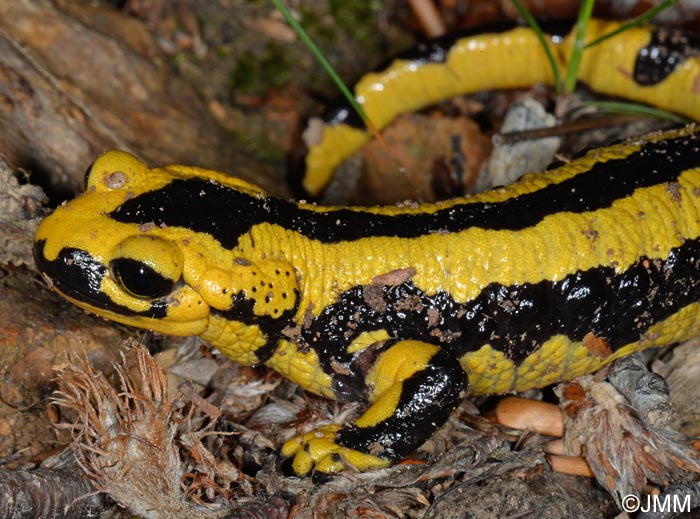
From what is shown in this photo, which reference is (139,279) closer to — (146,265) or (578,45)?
(146,265)

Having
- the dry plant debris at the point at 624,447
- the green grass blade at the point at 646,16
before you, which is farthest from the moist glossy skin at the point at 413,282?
the green grass blade at the point at 646,16

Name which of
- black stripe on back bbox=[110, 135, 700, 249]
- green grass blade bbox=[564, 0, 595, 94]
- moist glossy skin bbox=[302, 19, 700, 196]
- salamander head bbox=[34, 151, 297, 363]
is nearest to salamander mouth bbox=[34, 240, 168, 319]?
salamander head bbox=[34, 151, 297, 363]

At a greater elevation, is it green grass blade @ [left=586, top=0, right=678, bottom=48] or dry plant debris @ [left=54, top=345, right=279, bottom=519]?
green grass blade @ [left=586, top=0, right=678, bottom=48]

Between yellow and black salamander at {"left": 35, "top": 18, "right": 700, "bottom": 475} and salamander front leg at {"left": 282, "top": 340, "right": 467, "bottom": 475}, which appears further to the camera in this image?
salamander front leg at {"left": 282, "top": 340, "right": 467, "bottom": 475}

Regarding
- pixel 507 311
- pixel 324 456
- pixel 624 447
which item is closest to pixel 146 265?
pixel 324 456

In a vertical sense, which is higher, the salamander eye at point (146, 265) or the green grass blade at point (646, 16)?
the green grass blade at point (646, 16)

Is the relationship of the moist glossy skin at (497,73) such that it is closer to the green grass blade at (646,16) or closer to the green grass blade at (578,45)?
the green grass blade at (578,45)

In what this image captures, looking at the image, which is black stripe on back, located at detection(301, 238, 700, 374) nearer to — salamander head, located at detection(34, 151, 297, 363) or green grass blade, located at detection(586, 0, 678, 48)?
salamander head, located at detection(34, 151, 297, 363)

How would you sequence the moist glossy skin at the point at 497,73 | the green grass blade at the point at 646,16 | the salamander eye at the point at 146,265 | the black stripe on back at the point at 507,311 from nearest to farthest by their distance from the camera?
the salamander eye at the point at 146,265
the black stripe on back at the point at 507,311
the green grass blade at the point at 646,16
the moist glossy skin at the point at 497,73
